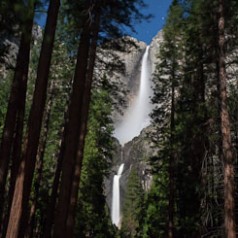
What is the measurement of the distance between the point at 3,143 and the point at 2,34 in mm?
4083

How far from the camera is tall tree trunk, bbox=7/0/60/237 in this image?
7.76m

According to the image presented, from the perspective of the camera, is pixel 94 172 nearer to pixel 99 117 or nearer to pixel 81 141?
pixel 99 117

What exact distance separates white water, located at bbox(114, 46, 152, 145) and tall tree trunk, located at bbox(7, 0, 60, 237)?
237ft

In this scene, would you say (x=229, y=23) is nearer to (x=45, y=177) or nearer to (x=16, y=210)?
(x=16, y=210)

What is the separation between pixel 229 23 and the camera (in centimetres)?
1126

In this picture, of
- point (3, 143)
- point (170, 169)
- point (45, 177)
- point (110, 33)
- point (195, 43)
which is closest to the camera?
point (3, 143)

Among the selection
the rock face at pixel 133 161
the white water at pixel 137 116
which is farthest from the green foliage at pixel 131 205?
the white water at pixel 137 116

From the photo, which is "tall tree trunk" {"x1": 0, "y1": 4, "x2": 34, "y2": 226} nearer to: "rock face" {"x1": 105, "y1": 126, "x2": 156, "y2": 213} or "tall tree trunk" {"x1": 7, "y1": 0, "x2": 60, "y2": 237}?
"tall tree trunk" {"x1": 7, "y1": 0, "x2": 60, "y2": 237}

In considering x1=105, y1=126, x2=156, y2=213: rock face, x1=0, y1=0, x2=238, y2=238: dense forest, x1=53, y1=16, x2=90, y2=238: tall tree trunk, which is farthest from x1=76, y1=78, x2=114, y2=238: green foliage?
x1=105, y1=126, x2=156, y2=213: rock face

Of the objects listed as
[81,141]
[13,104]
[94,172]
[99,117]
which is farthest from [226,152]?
[99,117]

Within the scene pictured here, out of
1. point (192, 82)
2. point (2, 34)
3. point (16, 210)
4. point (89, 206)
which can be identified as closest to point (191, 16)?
point (192, 82)

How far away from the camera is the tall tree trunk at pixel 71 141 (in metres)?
8.55

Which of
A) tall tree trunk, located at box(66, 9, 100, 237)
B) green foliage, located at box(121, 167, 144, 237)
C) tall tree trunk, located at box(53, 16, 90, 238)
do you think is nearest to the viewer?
tall tree trunk, located at box(53, 16, 90, 238)

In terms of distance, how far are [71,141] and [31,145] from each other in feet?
3.93
